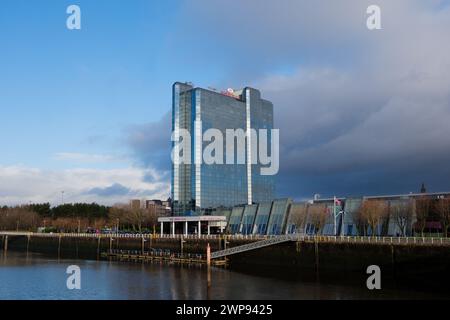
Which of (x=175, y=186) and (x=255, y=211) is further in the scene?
(x=175, y=186)

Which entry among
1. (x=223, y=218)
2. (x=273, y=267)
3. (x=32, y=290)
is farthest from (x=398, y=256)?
(x=223, y=218)

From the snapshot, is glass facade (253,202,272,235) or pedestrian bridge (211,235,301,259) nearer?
pedestrian bridge (211,235,301,259)

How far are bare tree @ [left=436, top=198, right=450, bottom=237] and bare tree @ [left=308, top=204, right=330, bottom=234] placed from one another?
2297 centimetres

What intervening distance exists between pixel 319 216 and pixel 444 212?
1011 inches

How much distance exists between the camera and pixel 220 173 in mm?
173000

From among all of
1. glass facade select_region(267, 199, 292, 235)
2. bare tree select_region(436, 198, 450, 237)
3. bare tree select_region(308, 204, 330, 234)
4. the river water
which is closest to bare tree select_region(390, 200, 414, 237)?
bare tree select_region(436, 198, 450, 237)

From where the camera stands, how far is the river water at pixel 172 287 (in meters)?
51.8

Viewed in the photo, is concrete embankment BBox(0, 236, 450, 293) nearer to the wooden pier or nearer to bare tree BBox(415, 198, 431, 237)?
the wooden pier

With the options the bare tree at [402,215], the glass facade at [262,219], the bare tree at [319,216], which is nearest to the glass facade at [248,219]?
the glass facade at [262,219]

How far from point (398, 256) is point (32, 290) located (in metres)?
49.0

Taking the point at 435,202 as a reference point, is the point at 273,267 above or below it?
below

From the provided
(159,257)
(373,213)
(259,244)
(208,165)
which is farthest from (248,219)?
(259,244)

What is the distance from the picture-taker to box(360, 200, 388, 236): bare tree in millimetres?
93688
